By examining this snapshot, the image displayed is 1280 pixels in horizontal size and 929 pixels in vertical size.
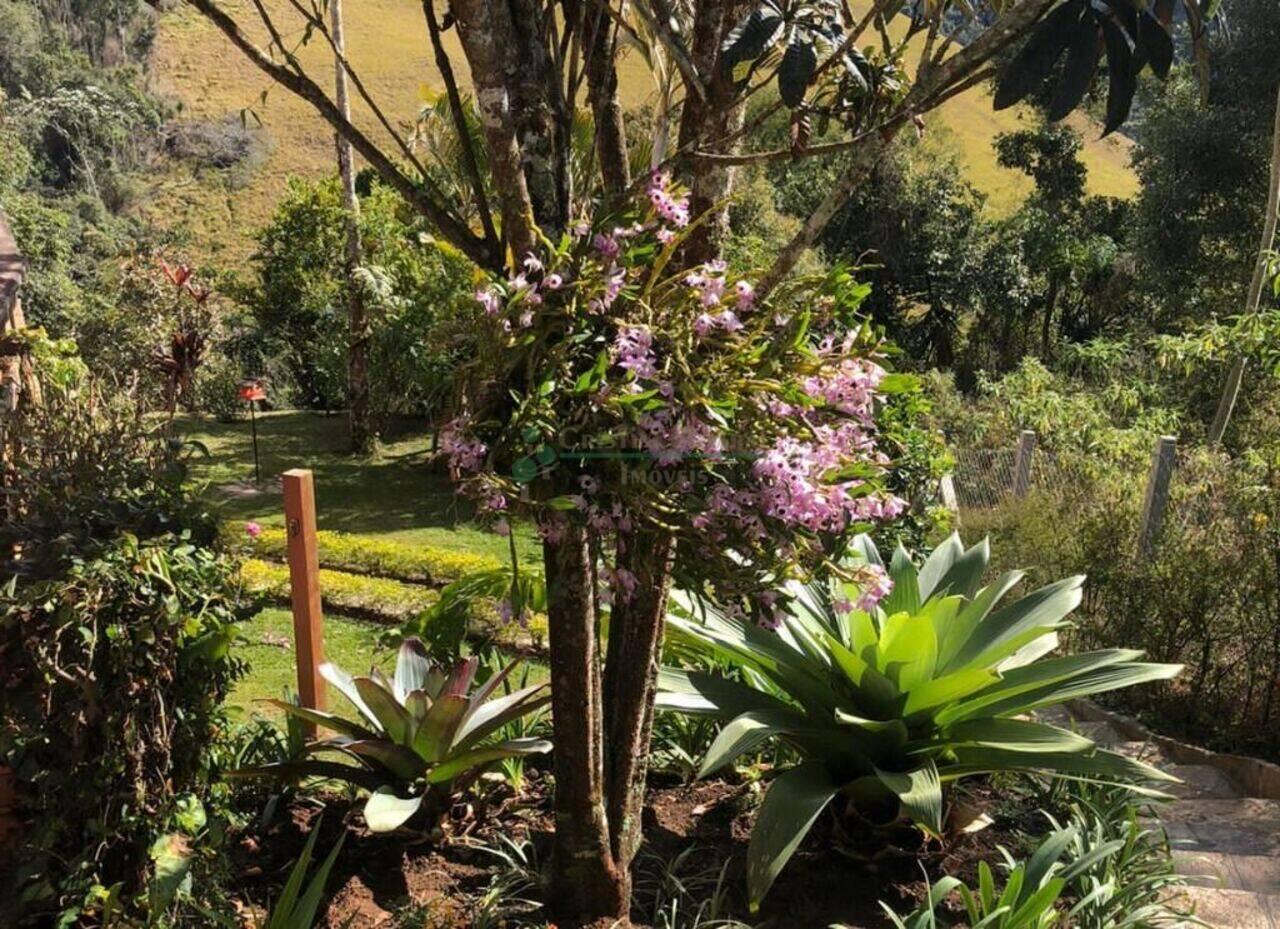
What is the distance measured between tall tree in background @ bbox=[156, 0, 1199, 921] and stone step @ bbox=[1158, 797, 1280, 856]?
7.09 feet

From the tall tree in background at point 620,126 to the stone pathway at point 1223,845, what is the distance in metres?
1.65

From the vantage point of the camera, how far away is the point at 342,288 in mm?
16969

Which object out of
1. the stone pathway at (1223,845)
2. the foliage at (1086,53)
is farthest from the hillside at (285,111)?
the foliage at (1086,53)

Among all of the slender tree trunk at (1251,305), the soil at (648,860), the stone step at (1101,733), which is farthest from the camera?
the slender tree trunk at (1251,305)

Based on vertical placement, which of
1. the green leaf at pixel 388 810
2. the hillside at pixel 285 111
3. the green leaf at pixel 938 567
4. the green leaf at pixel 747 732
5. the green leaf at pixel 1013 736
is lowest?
the green leaf at pixel 388 810

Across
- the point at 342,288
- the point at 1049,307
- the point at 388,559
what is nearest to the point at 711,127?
the point at 388,559

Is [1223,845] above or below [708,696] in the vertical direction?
below

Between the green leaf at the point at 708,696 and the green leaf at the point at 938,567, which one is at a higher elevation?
the green leaf at the point at 938,567

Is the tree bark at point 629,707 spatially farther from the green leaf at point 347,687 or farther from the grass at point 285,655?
the grass at point 285,655

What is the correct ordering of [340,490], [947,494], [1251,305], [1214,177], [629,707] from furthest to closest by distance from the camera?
[1214,177]
[340,490]
[1251,305]
[947,494]
[629,707]

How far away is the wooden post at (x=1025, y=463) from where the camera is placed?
26.5 feet

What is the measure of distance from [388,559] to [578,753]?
26.4 feet

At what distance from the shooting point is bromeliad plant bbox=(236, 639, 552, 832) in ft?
9.28

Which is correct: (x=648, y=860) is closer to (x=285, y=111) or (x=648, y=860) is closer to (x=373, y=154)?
(x=373, y=154)
